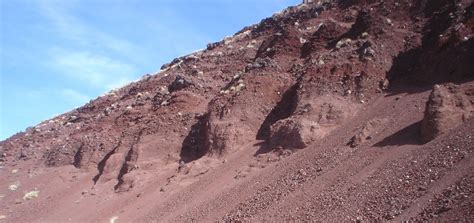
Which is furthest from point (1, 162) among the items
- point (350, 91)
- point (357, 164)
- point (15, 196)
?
point (357, 164)

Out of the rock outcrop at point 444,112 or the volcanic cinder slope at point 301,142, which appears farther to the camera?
the rock outcrop at point 444,112

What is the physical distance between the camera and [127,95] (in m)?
38.4

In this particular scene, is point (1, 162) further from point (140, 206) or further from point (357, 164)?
point (357, 164)

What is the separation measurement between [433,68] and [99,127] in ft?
68.9

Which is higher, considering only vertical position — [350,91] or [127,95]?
[127,95]

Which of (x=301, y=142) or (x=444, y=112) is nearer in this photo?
(x=444, y=112)

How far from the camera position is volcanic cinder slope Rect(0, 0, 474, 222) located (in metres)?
12.1

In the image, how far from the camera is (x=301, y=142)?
1758 centimetres

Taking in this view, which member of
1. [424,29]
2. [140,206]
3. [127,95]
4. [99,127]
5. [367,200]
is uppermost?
[127,95]

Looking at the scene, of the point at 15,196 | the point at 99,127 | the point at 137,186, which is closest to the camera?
the point at 137,186

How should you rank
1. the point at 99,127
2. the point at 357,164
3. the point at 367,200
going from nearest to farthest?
1. the point at 367,200
2. the point at 357,164
3. the point at 99,127

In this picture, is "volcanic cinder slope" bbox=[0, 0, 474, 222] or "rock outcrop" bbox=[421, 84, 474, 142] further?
"rock outcrop" bbox=[421, 84, 474, 142]

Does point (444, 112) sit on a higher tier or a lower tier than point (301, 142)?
lower

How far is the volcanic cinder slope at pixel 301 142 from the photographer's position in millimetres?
12117
